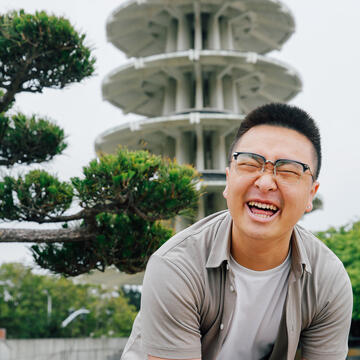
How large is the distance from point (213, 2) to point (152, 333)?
68.4 feet

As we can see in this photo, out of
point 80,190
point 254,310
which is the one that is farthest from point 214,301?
point 80,190

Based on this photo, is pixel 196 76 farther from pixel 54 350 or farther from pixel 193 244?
pixel 193 244

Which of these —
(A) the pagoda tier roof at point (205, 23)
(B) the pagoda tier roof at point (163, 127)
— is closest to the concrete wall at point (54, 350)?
(B) the pagoda tier roof at point (163, 127)

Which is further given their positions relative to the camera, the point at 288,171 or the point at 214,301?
the point at 214,301

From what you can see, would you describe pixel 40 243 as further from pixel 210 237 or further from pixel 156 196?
pixel 210 237

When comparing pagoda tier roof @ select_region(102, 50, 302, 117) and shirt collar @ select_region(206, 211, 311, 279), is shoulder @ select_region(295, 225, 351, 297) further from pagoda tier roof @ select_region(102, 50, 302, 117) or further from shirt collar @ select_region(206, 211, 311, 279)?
pagoda tier roof @ select_region(102, 50, 302, 117)

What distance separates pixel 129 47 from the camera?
23859mm

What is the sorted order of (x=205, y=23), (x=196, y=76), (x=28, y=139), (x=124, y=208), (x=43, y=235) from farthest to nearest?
(x=205, y=23), (x=196, y=76), (x=28, y=139), (x=43, y=235), (x=124, y=208)

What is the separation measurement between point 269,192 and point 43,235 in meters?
5.53

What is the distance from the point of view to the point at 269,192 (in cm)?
196

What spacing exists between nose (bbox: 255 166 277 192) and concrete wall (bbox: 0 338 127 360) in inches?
569

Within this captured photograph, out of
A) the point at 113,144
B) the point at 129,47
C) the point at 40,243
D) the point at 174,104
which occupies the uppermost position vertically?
the point at 129,47

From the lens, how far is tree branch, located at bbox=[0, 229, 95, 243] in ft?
22.7

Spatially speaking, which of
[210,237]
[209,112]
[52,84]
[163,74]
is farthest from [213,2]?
[210,237]
